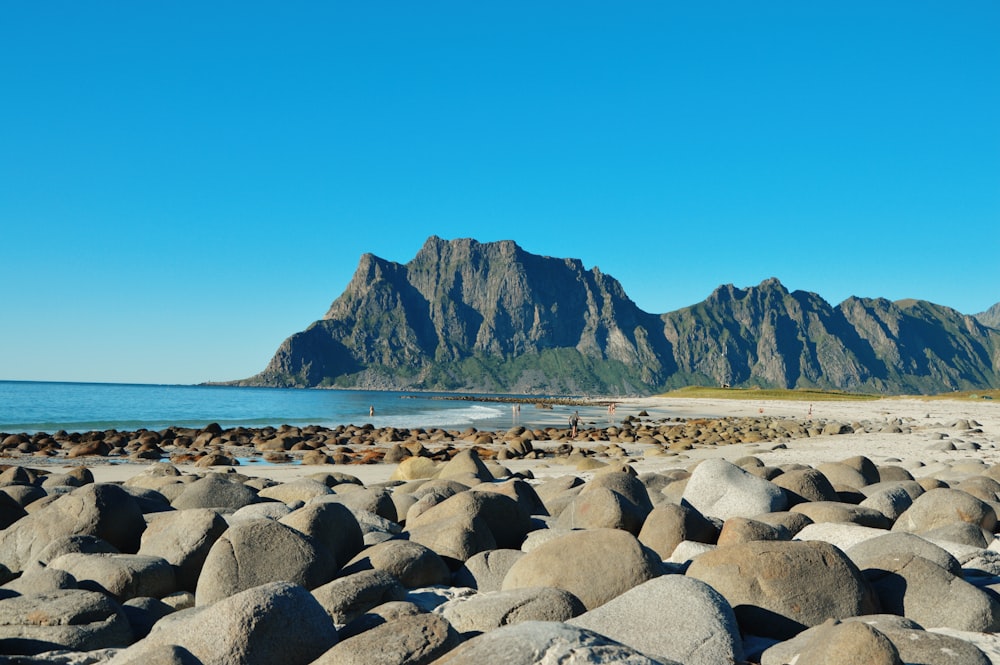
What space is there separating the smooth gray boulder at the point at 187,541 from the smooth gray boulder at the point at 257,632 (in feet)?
7.40

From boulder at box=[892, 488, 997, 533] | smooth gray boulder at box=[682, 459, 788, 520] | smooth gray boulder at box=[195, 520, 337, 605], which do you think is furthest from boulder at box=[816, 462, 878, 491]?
smooth gray boulder at box=[195, 520, 337, 605]

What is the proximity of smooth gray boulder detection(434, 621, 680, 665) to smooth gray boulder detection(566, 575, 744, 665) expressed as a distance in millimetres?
990

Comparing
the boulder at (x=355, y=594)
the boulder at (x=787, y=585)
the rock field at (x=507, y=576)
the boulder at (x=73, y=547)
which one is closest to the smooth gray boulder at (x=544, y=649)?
the rock field at (x=507, y=576)

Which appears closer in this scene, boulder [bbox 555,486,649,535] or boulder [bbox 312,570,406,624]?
boulder [bbox 312,570,406,624]

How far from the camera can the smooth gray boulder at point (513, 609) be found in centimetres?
465

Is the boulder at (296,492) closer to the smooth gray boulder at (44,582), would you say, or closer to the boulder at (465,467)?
the boulder at (465,467)

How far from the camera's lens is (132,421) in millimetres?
45188

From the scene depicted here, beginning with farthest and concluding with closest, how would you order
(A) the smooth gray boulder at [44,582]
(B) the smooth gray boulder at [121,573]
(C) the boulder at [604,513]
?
(C) the boulder at [604,513] → (B) the smooth gray boulder at [121,573] → (A) the smooth gray boulder at [44,582]

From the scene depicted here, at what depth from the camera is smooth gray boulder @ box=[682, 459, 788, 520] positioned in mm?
8758

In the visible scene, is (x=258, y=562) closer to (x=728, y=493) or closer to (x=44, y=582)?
(x=44, y=582)

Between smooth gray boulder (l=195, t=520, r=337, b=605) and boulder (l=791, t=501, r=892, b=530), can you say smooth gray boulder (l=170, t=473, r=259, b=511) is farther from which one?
boulder (l=791, t=501, r=892, b=530)

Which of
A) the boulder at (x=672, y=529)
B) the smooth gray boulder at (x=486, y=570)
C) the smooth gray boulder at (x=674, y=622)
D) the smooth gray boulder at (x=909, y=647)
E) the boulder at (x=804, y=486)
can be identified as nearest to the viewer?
the smooth gray boulder at (x=909, y=647)

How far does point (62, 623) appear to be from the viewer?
192 inches

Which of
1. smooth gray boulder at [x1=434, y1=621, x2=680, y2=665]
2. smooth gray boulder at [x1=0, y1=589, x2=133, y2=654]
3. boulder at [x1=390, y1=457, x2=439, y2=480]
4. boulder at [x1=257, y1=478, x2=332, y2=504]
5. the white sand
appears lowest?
the white sand
